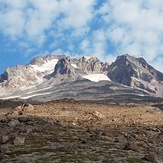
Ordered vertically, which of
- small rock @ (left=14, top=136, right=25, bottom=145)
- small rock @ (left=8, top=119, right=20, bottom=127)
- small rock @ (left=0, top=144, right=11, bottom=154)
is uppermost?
small rock @ (left=8, top=119, right=20, bottom=127)

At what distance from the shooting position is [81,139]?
21.3 m

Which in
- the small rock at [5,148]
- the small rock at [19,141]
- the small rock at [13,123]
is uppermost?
the small rock at [13,123]

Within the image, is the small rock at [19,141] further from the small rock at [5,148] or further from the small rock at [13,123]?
the small rock at [13,123]

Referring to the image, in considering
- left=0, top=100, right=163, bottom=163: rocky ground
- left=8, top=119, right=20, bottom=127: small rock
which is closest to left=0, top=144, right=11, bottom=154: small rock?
left=0, top=100, right=163, bottom=163: rocky ground

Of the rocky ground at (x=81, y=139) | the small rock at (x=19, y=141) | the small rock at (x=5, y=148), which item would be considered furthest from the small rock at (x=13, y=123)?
the small rock at (x=5, y=148)

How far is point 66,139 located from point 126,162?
17.6 feet

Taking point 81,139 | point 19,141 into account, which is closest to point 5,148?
point 19,141

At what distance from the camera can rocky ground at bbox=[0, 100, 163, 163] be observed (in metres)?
17.1

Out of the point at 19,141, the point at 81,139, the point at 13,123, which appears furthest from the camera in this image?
the point at 13,123

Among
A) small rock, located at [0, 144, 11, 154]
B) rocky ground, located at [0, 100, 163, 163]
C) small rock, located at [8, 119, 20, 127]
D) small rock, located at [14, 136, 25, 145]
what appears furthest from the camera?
small rock, located at [8, 119, 20, 127]

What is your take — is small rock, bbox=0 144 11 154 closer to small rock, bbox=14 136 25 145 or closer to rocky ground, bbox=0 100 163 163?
rocky ground, bbox=0 100 163 163

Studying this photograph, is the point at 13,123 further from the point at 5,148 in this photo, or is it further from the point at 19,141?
the point at 5,148

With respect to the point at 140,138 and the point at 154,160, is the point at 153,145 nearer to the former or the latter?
the point at 140,138

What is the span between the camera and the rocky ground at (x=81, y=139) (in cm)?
1708
